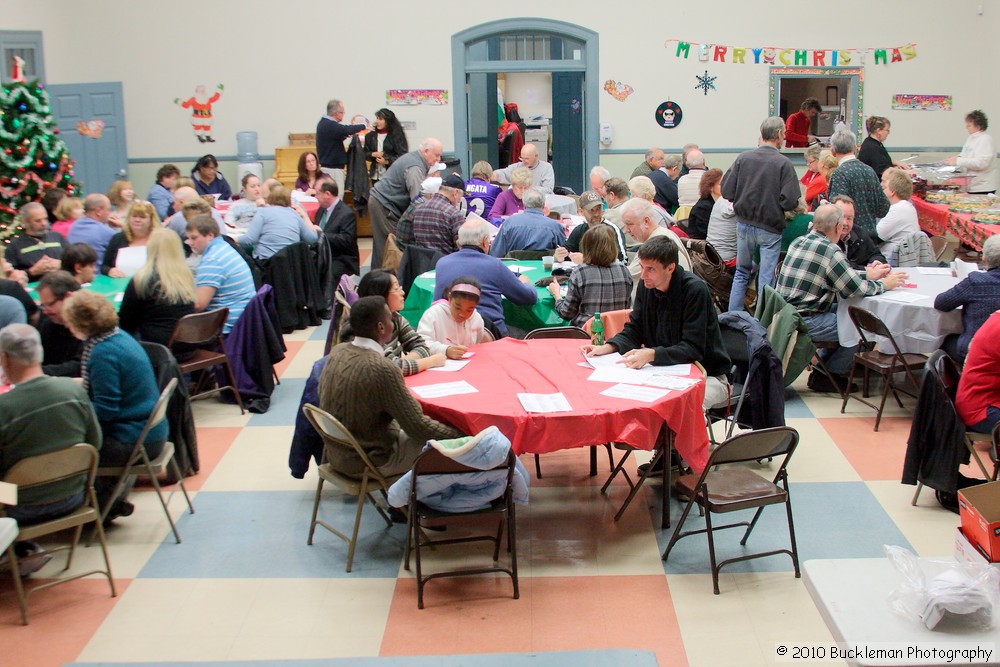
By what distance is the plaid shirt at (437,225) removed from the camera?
7754 mm

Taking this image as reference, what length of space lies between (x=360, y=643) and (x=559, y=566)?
101 centimetres

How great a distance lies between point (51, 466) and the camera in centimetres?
398

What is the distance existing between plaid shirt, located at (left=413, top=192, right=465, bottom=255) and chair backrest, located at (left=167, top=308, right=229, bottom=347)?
205 centimetres

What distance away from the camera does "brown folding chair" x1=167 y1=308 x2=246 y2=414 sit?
19.7ft

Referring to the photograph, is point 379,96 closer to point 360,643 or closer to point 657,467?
point 657,467

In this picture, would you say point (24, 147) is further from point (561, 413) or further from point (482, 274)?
point (561, 413)

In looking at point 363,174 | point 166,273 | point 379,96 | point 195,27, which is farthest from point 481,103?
point 166,273

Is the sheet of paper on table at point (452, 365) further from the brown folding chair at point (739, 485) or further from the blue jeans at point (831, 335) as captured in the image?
the blue jeans at point (831, 335)

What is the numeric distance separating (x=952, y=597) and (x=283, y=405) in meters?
4.95

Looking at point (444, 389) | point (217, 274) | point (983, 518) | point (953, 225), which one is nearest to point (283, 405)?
point (217, 274)

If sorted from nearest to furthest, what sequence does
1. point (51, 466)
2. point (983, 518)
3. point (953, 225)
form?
point (983, 518), point (51, 466), point (953, 225)

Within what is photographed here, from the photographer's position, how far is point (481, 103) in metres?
12.9

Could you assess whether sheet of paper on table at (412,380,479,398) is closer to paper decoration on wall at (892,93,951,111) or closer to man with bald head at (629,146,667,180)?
man with bald head at (629,146,667,180)

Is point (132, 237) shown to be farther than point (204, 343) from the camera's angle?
Yes
